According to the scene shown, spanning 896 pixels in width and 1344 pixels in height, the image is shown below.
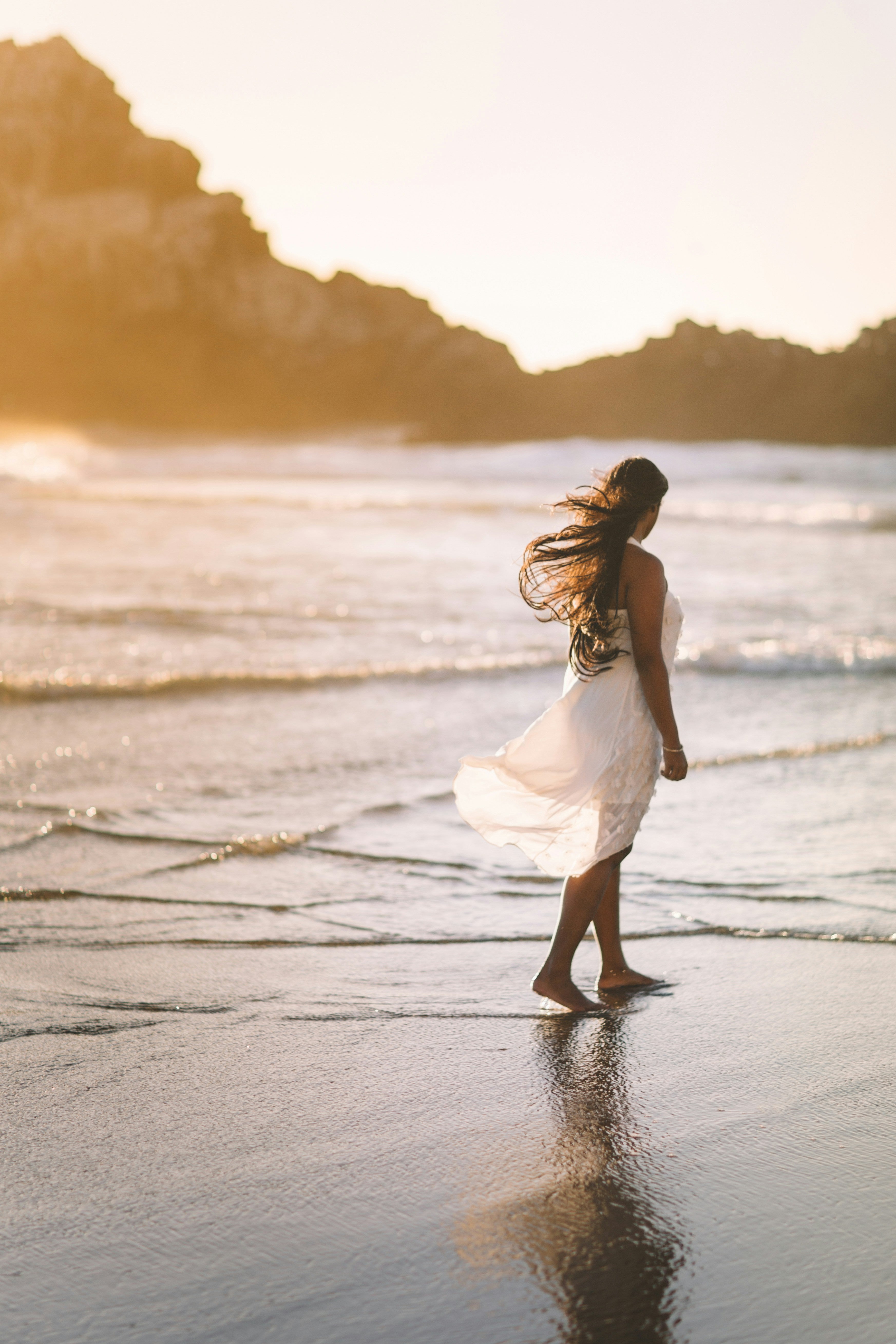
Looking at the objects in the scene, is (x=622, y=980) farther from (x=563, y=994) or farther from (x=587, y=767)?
(x=587, y=767)

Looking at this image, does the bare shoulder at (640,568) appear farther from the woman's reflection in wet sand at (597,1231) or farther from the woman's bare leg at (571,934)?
the woman's reflection in wet sand at (597,1231)

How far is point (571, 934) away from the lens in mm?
3525

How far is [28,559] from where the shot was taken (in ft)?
50.1

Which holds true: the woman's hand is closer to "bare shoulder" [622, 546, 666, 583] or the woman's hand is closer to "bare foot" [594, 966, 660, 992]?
"bare shoulder" [622, 546, 666, 583]

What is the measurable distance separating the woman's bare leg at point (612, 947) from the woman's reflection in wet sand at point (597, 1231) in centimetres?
68

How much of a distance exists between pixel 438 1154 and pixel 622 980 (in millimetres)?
1177

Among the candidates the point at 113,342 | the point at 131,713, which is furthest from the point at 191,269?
the point at 131,713

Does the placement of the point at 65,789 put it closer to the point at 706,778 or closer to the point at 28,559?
the point at 706,778

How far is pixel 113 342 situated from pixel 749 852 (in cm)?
10198

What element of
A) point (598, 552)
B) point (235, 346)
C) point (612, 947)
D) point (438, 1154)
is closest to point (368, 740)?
point (612, 947)

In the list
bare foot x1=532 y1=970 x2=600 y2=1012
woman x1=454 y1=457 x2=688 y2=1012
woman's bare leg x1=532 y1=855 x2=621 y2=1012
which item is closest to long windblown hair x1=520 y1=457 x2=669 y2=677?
woman x1=454 y1=457 x2=688 y2=1012

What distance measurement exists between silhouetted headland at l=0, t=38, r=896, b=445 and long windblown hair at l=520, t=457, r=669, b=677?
79.6m

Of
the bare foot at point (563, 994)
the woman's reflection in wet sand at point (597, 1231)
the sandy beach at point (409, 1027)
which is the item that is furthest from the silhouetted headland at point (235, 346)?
the woman's reflection in wet sand at point (597, 1231)

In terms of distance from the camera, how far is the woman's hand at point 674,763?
11.5 feet
